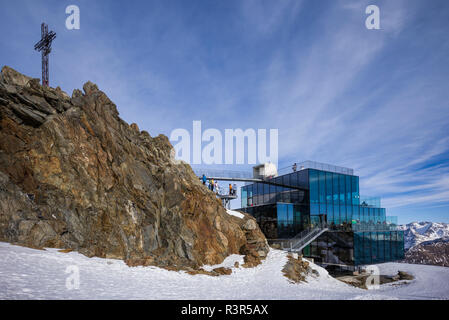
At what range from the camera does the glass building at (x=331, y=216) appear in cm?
3619

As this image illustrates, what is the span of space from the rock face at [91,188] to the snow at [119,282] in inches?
56.2

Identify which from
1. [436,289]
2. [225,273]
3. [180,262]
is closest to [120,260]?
[180,262]

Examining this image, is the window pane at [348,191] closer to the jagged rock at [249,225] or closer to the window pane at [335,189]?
the window pane at [335,189]

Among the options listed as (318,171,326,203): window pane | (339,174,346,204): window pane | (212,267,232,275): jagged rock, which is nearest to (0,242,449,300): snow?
(212,267,232,275): jagged rock

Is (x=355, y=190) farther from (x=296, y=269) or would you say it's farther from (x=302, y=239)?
(x=296, y=269)

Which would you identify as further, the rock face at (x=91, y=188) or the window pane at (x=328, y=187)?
the window pane at (x=328, y=187)

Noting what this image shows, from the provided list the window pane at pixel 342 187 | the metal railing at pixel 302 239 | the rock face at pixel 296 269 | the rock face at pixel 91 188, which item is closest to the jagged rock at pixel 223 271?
the rock face at pixel 91 188

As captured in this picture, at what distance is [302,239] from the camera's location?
31516 millimetres

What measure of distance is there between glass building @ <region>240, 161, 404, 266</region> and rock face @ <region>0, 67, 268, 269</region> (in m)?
16.4

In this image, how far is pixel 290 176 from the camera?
4256 cm

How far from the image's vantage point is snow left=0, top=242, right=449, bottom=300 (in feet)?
30.6

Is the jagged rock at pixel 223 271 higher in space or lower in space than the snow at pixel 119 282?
lower
